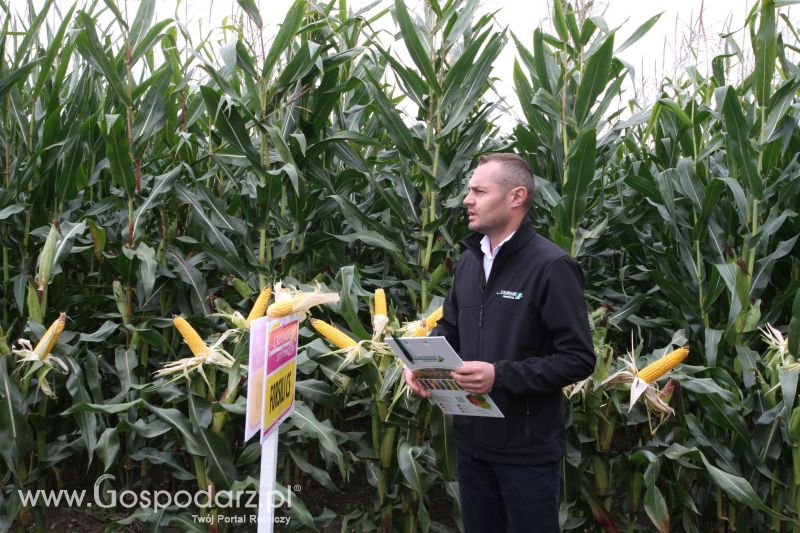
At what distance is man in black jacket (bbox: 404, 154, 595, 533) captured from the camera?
226 cm

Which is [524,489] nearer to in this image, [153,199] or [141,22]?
[153,199]

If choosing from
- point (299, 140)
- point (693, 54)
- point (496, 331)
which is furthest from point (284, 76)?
point (693, 54)

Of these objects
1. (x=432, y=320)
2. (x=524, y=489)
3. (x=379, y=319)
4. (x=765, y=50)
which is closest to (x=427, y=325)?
(x=432, y=320)

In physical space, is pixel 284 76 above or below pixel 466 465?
above

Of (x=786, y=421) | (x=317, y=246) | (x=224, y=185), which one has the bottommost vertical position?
(x=786, y=421)

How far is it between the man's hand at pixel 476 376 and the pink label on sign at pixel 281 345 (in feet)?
1.97

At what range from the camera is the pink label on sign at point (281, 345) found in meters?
2.17

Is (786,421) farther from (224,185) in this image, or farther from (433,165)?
(224,185)

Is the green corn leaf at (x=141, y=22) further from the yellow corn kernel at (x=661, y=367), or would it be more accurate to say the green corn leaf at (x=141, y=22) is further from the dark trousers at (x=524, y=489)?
the yellow corn kernel at (x=661, y=367)

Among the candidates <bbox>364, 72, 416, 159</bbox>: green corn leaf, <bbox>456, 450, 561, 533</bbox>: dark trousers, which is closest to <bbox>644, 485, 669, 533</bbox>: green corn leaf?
<bbox>456, 450, 561, 533</bbox>: dark trousers

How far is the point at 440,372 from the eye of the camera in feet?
7.64

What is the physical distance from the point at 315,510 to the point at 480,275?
2.32 m

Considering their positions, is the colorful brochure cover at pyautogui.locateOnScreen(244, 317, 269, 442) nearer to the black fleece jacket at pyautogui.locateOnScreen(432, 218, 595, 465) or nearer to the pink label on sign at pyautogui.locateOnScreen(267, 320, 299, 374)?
the pink label on sign at pyautogui.locateOnScreen(267, 320, 299, 374)

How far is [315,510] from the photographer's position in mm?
4129
